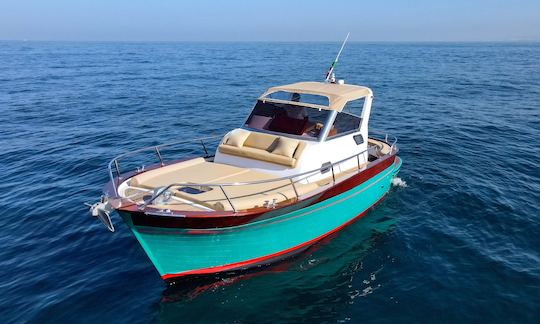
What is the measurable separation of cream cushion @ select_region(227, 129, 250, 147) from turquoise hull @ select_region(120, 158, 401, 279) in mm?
2796

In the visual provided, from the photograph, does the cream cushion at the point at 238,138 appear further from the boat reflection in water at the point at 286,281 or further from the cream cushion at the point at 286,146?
the boat reflection in water at the point at 286,281

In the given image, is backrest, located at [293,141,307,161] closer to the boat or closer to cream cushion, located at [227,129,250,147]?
the boat

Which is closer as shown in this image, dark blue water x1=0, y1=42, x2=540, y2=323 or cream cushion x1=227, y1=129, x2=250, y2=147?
dark blue water x1=0, y1=42, x2=540, y2=323

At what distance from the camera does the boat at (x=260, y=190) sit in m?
8.02

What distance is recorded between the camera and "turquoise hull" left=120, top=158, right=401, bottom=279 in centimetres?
808

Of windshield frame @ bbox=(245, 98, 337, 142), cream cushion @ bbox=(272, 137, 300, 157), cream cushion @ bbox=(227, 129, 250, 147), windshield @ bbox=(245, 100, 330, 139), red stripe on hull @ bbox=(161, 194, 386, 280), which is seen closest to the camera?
red stripe on hull @ bbox=(161, 194, 386, 280)

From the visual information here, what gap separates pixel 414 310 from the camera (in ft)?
27.1

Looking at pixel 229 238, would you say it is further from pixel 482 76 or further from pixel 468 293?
pixel 482 76

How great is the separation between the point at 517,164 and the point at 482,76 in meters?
30.1

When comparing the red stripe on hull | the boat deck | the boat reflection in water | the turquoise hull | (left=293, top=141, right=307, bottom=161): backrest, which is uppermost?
(left=293, top=141, right=307, bottom=161): backrest

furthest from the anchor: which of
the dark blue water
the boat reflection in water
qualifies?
the boat reflection in water

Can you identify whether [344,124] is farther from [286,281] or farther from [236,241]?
[236,241]

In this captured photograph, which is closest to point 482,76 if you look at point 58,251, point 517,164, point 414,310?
point 517,164

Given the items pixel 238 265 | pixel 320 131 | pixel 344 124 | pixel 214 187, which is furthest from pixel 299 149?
pixel 238 265
